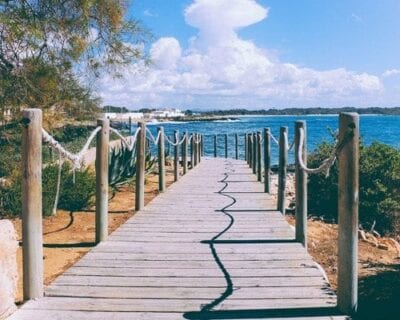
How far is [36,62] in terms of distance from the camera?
360 inches

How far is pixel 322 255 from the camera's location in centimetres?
566

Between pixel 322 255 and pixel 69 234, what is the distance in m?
3.02

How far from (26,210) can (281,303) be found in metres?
1.91

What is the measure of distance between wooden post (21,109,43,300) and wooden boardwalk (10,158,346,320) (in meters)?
0.18

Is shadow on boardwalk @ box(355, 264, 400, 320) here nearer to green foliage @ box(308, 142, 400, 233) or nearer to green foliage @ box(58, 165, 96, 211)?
green foliage @ box(58, 165, 96, 211)

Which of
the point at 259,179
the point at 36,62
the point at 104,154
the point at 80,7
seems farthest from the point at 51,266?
the point at 259,179

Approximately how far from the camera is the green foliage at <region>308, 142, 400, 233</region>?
405 inches

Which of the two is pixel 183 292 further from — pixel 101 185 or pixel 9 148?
pixel 9 148

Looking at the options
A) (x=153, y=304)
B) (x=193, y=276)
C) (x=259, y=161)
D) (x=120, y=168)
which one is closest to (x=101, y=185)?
(x=193, y=276)

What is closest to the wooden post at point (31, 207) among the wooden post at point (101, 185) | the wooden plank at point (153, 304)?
the wooden plank at point (153, 304)

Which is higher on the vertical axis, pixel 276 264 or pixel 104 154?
pixel 104 154

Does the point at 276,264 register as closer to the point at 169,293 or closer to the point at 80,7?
the point at 169,293

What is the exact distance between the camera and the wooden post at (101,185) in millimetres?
5473

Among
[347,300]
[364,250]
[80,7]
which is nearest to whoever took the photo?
[347,300]
